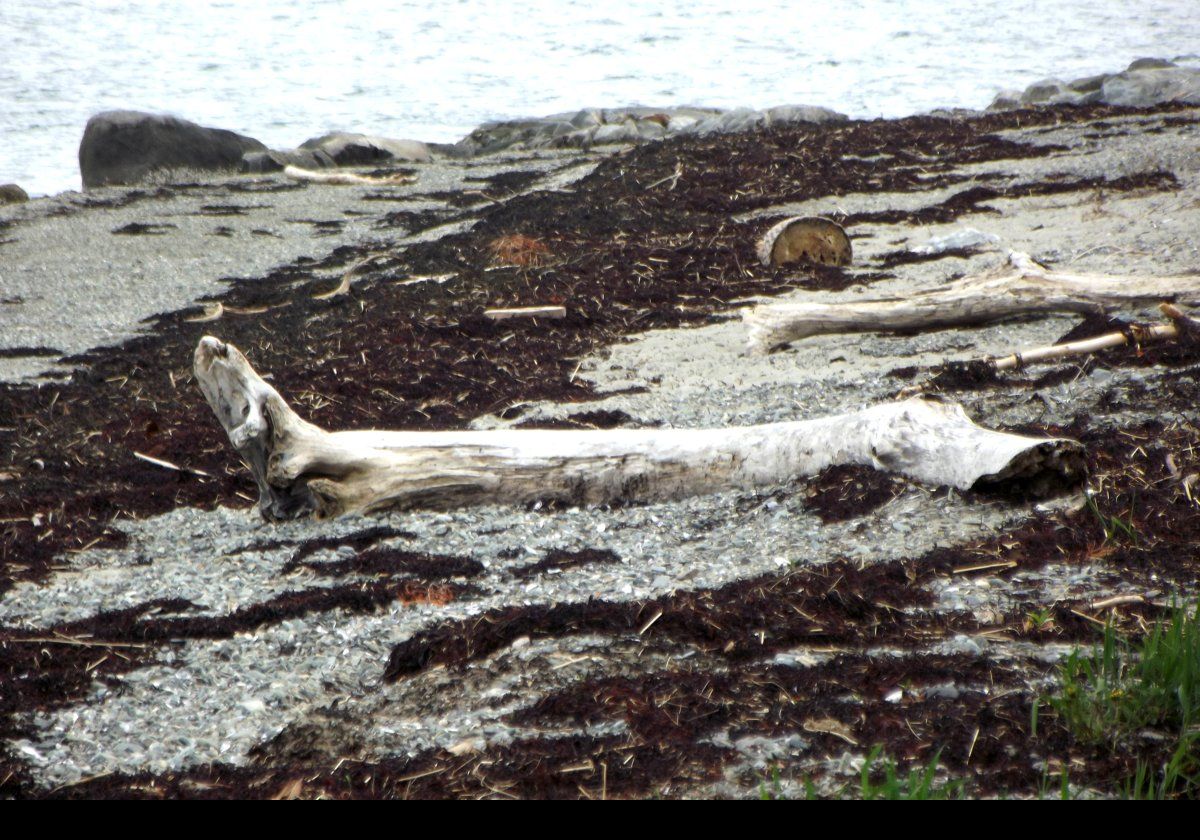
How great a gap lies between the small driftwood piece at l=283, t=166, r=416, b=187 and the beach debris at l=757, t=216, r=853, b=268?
8.90 metres

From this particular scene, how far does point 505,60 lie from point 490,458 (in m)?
34.1

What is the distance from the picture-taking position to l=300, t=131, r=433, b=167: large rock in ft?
61.0

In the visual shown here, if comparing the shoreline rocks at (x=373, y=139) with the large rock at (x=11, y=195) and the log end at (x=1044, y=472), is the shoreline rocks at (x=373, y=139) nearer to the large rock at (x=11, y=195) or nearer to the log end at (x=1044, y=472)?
the large rock at (x=11, y=195)

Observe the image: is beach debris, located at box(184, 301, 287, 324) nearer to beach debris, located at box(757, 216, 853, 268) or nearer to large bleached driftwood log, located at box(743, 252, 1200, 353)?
beach debris, located at box(757, 216, 853, 268)

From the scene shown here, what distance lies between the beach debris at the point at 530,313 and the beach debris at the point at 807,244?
1927mm

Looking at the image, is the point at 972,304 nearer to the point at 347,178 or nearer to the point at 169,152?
the point at 347,178

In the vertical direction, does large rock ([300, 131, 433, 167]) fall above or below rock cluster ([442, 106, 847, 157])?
below

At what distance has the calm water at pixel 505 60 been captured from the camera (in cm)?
3130

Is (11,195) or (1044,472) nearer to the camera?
(1044,472)

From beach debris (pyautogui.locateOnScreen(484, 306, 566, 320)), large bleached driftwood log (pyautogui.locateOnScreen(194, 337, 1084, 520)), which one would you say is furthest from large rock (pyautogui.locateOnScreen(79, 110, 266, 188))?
large bleached driftwood log (pyautogui.locateOnScreen(194, 337, 1084, 520))

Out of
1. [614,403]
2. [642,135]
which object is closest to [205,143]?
[642,135]

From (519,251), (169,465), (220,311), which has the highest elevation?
(519,251)

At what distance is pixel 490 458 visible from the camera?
15.6 feet

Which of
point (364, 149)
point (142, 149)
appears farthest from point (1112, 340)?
point (142, 149)
